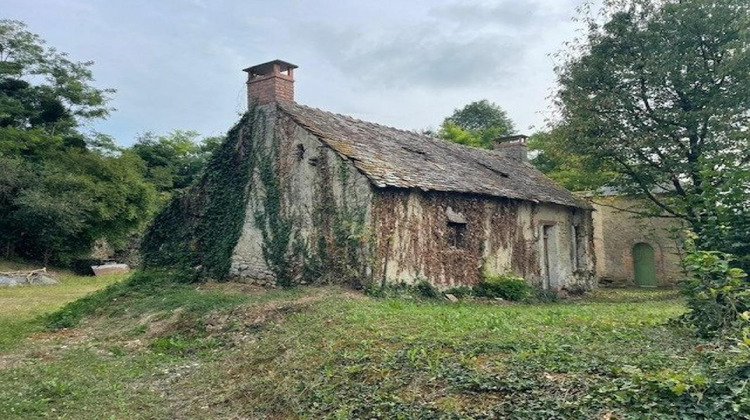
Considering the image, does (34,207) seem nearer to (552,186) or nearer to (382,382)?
(552,186)

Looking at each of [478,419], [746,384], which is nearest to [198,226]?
[478,419]

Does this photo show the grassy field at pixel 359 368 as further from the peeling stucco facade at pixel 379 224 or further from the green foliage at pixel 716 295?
the peeling stucco facade at pixel 379 224

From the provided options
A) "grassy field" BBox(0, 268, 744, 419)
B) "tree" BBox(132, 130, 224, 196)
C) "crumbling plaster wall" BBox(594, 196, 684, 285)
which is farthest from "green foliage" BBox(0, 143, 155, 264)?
"crumbling plaster wall" BBox(594, 196, 684, 285)

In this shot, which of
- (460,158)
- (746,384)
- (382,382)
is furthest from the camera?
(460,158)

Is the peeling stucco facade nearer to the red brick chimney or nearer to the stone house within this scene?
the stone house

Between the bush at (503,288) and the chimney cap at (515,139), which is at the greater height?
the chimney cap at (515,139)

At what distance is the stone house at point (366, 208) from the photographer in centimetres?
1429

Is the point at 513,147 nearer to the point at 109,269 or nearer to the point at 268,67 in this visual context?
the point at 268,67

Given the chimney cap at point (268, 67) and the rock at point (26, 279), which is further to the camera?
the rock at point (26, 279)

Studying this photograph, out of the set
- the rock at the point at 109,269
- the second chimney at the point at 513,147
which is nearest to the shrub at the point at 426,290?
the second chimney at the point at 513,147

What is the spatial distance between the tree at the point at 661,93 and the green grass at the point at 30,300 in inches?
632

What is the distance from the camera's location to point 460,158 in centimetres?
2016

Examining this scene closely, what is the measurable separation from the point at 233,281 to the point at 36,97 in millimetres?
28589

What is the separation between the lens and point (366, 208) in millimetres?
14117
